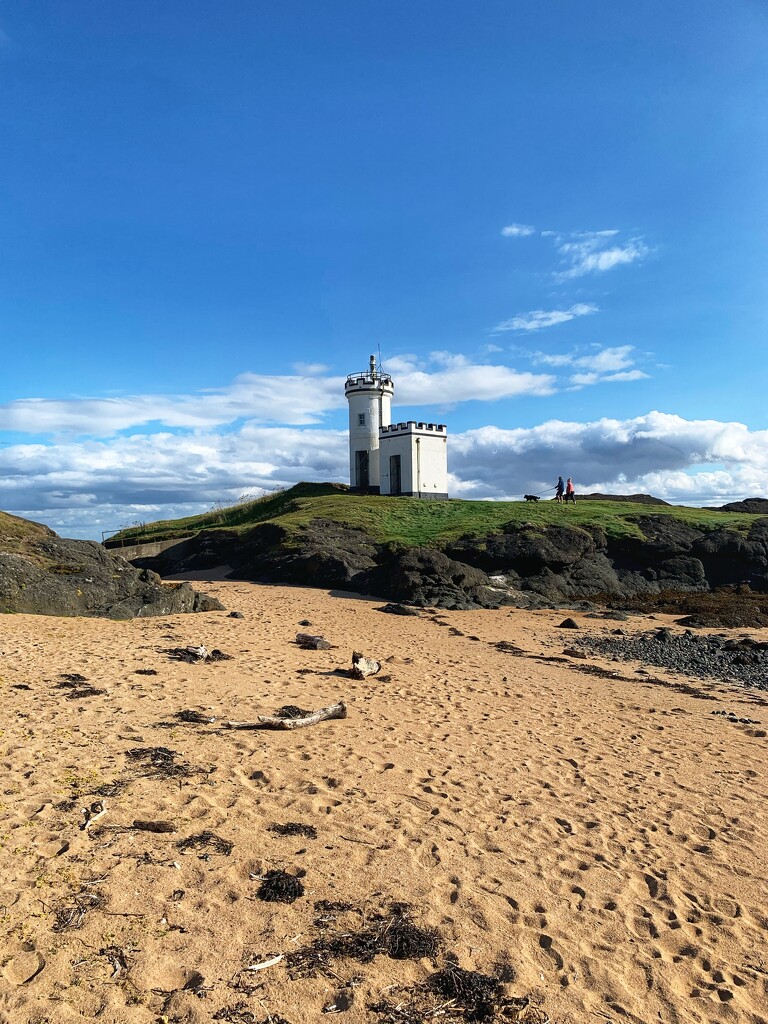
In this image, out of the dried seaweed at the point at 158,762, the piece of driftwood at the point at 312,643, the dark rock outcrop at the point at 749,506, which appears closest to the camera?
the dried seaweed at the point at 158,762

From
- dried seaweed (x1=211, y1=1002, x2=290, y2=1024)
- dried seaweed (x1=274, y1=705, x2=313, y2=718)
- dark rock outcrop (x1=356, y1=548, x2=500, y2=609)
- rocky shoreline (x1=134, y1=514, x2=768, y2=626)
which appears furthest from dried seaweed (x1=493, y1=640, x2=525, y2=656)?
dried seaweed (x1=211, y1=1002, x2=290, y2=1024)

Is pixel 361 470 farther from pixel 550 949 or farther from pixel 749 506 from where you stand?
pixel 550 949

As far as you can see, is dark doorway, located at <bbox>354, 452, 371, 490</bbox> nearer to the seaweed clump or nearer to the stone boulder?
the stone boulder

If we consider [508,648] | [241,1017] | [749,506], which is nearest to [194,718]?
[241,1017]

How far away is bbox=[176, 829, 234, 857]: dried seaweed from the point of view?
5648 millimetres

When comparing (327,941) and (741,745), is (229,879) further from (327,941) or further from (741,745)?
(741,745)

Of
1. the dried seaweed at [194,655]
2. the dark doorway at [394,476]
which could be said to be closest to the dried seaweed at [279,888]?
the dried seaweed at [194,655]

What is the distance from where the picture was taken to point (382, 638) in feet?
60.7

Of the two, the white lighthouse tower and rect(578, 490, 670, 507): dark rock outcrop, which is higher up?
the white lighthouse tower

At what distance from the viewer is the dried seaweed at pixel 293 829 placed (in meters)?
6.10

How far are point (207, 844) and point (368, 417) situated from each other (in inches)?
1869

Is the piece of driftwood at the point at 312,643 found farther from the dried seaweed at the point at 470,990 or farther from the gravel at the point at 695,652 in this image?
the dried seaweed at the point at 470,990

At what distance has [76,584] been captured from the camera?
1750cm

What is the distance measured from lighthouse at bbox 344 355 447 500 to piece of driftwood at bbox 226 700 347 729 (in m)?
38.1
